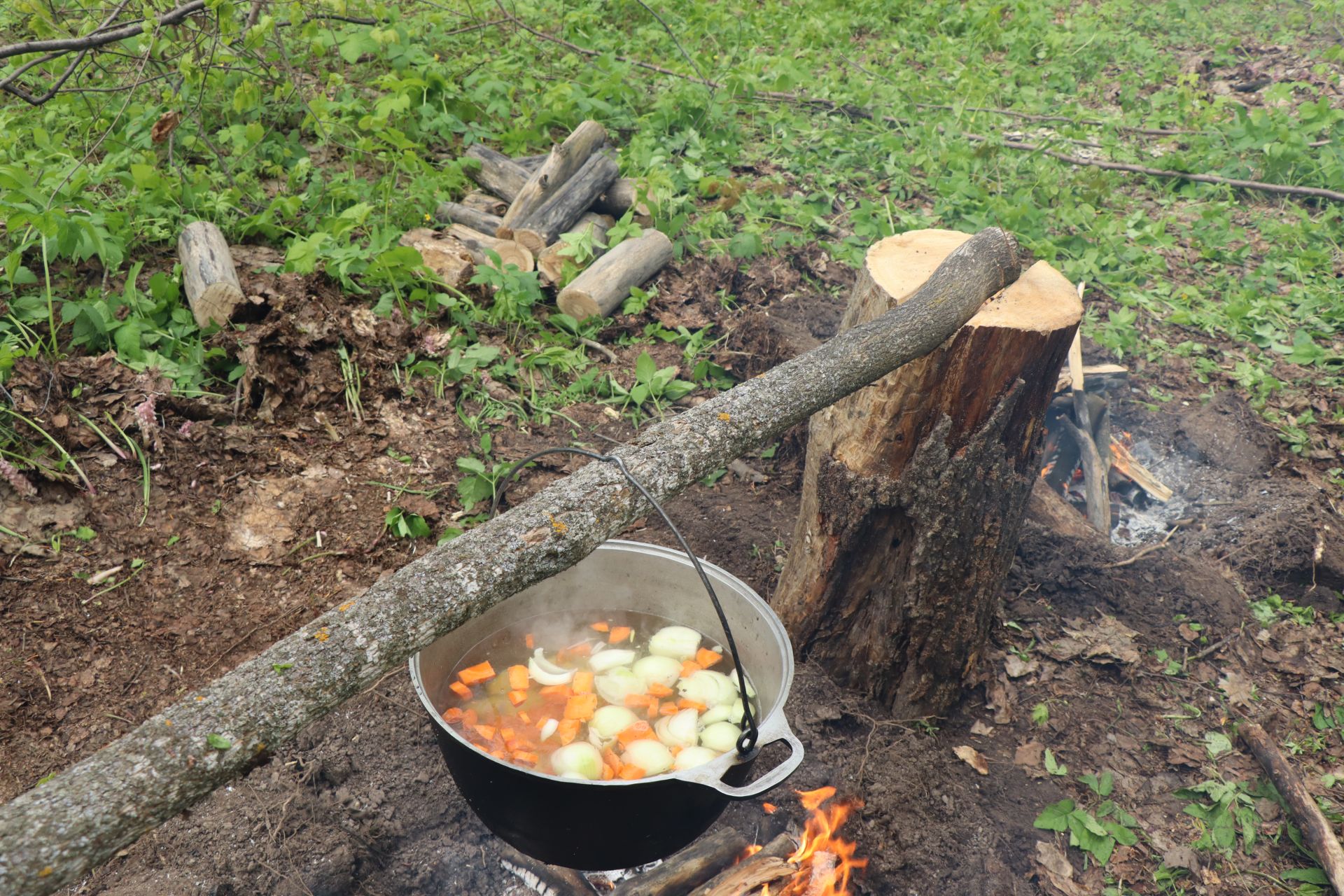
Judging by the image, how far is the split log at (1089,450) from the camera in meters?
4.50

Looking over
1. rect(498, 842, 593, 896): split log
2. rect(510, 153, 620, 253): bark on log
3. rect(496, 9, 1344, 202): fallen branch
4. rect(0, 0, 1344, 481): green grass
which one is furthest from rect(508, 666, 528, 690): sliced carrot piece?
rect(496, 9, 1344, 202): fallen branch

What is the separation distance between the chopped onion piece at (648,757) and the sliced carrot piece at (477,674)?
396 mm

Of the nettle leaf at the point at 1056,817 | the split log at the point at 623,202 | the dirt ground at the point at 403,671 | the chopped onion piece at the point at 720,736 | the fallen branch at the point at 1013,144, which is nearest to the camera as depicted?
the chopped onion piece at the point at 720,736

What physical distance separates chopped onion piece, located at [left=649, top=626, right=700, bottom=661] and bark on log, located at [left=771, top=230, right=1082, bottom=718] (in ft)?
2.37

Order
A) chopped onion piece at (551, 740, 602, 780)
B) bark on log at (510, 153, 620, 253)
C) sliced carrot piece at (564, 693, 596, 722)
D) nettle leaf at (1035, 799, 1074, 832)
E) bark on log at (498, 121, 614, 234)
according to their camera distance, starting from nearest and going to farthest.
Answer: chopped onion piece at (551, 740, 602, 780)
sliced carrot piece at (564, 693, 596, 722)
nettle leaf at (1035, 799, 1074, 832)
bark on log at (510, 153, 620, 253)
bark on log at (498, 121, 614, 234)

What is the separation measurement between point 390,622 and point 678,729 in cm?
120

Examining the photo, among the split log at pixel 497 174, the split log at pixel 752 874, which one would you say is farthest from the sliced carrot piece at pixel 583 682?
the split log at pixel 497 174

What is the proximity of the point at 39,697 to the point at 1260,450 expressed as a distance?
19.1ft

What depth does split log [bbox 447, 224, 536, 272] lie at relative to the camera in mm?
5258

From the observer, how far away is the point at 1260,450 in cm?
457

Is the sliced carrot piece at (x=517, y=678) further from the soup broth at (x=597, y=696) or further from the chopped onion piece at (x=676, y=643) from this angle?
the chopped onion piece at (x=676, y=643)

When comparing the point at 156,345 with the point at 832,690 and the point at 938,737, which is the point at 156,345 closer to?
the point at 832,690

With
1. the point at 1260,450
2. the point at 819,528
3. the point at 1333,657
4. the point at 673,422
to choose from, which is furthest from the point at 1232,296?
the point at 673,422

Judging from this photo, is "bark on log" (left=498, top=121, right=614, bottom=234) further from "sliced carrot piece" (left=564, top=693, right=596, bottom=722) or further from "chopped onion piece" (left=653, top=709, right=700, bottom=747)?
"chopped onion piece" (left=653, top=709, right=700, bottom=747)
